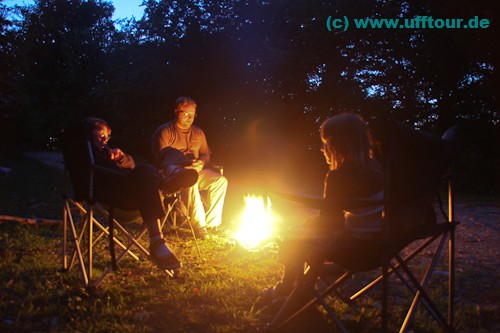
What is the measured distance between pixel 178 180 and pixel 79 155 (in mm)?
855

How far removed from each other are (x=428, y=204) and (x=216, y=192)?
3.03 m

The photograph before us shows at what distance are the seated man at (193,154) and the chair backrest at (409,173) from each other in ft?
9.38

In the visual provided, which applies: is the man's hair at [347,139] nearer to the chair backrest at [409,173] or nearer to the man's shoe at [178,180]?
the chair backrest at [409,173]

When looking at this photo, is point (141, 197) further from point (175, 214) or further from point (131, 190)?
point (175, 214)

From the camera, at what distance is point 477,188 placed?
33.4ft

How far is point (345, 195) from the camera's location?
7.44ft

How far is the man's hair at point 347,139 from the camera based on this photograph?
2.34 metres

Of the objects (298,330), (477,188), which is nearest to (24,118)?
(477,188)

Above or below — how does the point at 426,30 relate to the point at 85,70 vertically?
below

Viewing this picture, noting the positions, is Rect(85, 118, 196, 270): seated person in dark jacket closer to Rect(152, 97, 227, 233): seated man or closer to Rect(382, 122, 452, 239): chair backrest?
Rect(382, 122, 452, 239): chair backrest

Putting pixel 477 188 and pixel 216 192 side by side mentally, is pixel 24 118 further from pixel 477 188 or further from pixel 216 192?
pixel 477 188

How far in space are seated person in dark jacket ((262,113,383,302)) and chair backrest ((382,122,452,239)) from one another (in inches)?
7.1

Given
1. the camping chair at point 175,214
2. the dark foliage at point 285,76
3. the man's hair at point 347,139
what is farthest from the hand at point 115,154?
the dark foliage at point 285,76

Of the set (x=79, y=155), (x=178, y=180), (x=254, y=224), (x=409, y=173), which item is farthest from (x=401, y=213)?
(x=254, y=224)
